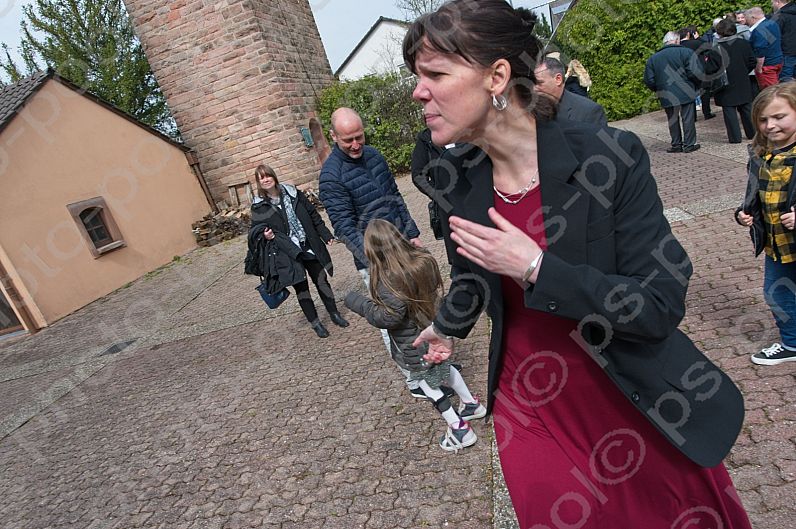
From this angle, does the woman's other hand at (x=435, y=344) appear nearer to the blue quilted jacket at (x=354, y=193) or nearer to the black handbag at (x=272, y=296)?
the blue quilted jacket at (x=354, y=193)

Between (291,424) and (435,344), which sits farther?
(291,424)

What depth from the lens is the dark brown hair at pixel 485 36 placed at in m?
1.36

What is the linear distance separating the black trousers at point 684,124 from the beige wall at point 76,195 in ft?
40.1

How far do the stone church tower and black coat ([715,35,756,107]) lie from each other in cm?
1057

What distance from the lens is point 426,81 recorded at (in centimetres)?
145

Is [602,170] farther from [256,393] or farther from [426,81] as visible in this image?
[256,393]

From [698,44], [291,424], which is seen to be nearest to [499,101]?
[291,424]

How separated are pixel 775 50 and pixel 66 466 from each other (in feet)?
36.2

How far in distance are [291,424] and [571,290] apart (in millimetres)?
3395

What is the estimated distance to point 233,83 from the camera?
14.2 meters

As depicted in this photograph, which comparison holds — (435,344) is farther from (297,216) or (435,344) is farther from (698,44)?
(698,44)

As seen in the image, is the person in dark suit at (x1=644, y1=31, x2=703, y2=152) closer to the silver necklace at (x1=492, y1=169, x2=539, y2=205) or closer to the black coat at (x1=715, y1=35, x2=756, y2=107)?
the black coat at (x1=715, y1=35, x2=756, y2=107)

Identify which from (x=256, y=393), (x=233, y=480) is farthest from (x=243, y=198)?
(x=233, y=480)

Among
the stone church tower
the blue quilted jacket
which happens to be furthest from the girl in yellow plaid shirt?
the stone church tower
